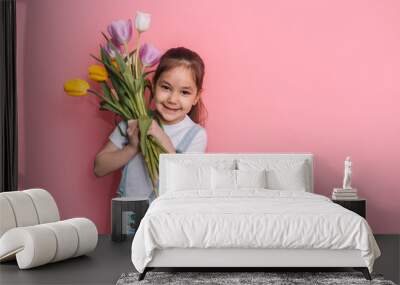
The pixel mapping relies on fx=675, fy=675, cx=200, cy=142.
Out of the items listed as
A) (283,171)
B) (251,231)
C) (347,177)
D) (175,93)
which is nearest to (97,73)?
(175,93)

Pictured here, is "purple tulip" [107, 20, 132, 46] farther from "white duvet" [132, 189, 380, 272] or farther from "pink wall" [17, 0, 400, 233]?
"white duvet" [132, 189, 380, 272]

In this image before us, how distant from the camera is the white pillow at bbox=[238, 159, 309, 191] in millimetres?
6270

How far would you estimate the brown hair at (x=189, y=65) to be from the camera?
6.77 metres

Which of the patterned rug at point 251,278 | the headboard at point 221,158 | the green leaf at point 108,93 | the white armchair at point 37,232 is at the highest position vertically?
the green leaf at point 108,93

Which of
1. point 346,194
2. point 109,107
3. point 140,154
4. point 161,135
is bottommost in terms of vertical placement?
point 346,194

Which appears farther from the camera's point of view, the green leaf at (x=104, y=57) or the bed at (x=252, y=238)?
the green leaf at (x=104, y=57)

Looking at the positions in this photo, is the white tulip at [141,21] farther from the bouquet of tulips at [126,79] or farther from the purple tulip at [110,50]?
the purple tulip at [110,50]

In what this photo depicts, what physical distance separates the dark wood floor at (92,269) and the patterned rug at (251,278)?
19 cm

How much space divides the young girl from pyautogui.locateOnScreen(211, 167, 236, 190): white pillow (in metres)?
0.63

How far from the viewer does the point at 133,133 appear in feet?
22.1

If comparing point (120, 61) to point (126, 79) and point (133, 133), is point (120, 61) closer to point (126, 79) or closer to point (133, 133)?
point (126, 79)

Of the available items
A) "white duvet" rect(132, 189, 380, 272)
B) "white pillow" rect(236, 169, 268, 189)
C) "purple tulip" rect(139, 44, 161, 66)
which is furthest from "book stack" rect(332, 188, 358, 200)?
Answer: "purple tulip" rect(139, 44, 161, 66)

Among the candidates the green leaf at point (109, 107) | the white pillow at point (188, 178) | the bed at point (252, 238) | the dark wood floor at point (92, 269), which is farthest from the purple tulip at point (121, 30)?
the bed at point (252, 238)

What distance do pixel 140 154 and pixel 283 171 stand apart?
1456 millimetres
